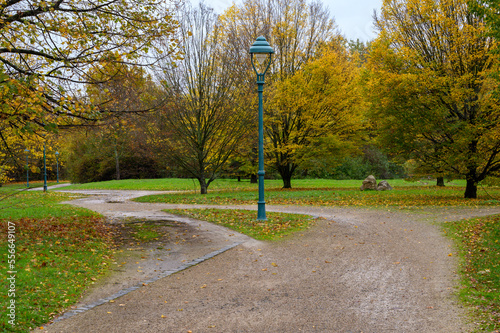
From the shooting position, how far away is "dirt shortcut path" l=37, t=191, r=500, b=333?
4609mm

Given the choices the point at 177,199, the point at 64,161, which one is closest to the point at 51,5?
the point at 177,199

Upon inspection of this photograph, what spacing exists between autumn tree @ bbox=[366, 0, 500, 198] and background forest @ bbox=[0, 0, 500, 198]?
0.05 meters

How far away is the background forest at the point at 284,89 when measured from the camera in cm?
906

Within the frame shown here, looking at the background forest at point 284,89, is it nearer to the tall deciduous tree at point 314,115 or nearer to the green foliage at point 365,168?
the tall deciduous tree at point 314,115

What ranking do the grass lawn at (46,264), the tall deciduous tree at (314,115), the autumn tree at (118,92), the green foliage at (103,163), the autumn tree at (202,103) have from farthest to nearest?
the green foliage at (103,163), the tall deciduous tree at (314,115), the autumn tree at (202,103), the autumn tree at (118,92), the grass lawn at (46,264)

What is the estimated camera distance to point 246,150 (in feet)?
82.1

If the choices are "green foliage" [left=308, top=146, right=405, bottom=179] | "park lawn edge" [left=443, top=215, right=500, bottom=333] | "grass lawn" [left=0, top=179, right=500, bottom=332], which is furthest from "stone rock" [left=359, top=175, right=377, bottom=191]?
"green foliage" [left=308, top=146, right=405, bottom=179]

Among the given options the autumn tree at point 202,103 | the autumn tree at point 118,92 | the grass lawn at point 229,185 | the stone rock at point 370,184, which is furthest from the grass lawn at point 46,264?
the grass lawn at point 229,185

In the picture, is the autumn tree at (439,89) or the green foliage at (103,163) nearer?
the autumn tree at (439,89)

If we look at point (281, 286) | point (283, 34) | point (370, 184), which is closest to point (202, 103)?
point (283, 34)

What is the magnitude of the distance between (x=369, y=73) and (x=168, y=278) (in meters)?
15.0

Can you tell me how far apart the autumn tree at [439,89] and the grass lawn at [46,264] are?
12.4 metres

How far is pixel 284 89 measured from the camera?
23.5 meters

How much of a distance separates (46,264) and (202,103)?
A: 15.1 meters
